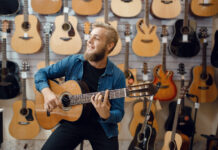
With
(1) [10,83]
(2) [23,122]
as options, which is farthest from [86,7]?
(2) [23,122]

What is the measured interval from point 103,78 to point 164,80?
4.44ft

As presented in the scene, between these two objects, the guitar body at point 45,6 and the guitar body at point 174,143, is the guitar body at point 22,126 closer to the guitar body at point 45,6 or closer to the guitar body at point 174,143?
the guitar body at point 45,6

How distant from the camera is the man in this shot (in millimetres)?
1589

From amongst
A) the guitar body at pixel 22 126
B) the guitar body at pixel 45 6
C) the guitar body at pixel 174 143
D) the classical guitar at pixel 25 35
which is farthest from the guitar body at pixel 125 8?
the guitar body at pixel 22 126

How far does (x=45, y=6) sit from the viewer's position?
263 cm

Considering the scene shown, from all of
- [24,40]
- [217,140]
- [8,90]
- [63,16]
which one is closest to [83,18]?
[63,16]

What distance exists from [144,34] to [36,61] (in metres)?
1.72

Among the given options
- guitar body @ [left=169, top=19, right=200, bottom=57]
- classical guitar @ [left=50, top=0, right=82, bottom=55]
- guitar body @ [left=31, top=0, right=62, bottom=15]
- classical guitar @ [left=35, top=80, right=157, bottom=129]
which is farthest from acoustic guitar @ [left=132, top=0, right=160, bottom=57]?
classical guitar @ [left=35, top=80, right=157, bottom=129]

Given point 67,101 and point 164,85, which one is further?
point 164,85

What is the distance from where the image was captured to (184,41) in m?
2.72

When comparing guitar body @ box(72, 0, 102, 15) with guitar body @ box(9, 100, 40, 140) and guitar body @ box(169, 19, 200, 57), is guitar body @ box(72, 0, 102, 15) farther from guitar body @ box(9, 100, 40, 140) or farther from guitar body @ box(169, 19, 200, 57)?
guitar body @ box(9, 100, 40, 140)

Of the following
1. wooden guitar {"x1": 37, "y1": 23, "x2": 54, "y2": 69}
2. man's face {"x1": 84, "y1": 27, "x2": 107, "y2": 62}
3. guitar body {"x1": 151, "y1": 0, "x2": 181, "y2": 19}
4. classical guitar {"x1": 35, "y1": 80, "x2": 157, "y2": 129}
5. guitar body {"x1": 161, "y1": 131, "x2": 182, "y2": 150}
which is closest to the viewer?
classical guitar {"x1": 35, "y1": 80, "x2": 157, "y2": 129}

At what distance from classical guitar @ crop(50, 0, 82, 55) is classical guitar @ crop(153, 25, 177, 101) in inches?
48.2

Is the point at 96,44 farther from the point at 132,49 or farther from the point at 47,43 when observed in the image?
the point at 47,43
